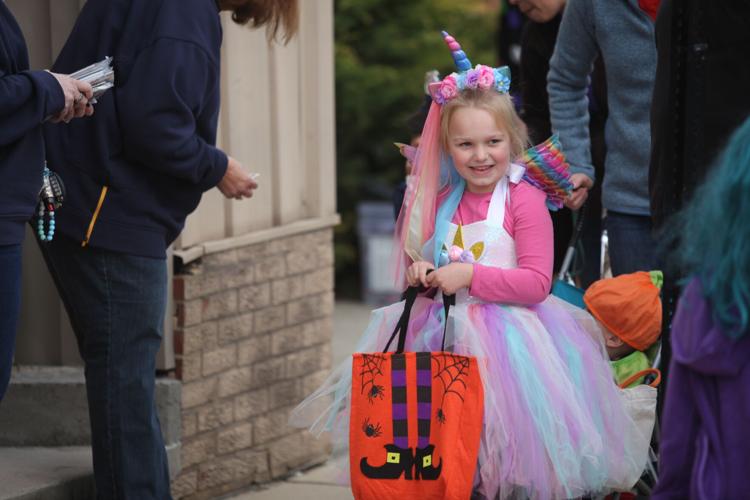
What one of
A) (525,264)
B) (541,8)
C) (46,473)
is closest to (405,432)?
(525,264)

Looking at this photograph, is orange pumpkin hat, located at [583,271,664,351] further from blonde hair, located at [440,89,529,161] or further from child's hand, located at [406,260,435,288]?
child's hand, located at [406,260,435,288]

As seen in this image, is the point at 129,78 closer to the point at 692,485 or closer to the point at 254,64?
the point at 254,64

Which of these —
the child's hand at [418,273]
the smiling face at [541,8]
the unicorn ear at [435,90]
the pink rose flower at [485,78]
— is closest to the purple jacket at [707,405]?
the child's hand at [418,273]

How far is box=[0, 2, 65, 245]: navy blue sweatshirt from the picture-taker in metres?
3.56

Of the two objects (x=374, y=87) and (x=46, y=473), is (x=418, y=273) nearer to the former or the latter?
(x=46, y=473)

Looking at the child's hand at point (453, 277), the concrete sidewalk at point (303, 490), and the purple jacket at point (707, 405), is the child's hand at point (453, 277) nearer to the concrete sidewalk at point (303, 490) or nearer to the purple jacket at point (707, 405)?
the purple jacket at point (707, 405)

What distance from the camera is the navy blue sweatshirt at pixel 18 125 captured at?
140 inches

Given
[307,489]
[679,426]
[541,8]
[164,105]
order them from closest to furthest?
[679,426]
[164,105]
[541,8]
[307,489]

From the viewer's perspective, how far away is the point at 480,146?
4.23 m

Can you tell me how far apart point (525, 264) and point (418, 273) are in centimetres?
35

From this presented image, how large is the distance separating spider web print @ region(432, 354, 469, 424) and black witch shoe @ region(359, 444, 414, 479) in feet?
0.49

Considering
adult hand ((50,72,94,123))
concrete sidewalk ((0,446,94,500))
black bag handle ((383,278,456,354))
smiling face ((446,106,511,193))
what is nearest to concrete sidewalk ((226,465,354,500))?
concrete sidewalk ((0,446,94,500))

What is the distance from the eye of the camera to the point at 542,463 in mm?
3936

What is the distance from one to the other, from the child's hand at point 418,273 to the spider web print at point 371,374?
32 centimetres
